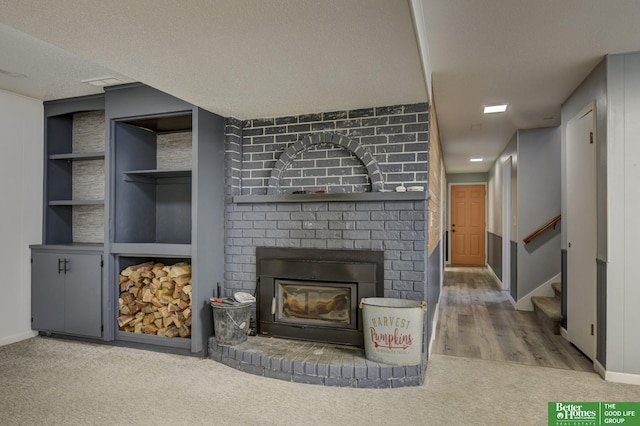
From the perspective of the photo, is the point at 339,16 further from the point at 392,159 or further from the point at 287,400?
the point at 287,400

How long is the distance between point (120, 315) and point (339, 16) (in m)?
3.09

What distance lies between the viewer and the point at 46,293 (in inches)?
141

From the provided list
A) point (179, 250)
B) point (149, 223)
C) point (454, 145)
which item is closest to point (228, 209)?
point (179, 250)

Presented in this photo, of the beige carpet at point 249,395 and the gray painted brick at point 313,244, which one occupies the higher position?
the gray painted brick at point 313,244

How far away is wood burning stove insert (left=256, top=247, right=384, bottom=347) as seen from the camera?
300 centimetres

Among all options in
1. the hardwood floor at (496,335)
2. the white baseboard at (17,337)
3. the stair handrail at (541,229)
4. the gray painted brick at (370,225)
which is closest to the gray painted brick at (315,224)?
the gray painted brick at (370,225)

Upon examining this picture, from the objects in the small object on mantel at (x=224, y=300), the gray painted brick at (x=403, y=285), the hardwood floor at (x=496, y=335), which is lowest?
the hardwood floor at (x=496, y=335)

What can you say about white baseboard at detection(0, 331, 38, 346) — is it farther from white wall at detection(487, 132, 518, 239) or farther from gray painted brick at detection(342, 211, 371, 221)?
white wall at detection(487, 132, 518, 239)

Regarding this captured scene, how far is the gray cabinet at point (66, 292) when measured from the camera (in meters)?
3.39

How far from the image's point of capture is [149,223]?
370 centimetres

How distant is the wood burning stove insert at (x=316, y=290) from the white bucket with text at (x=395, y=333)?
1.07ft

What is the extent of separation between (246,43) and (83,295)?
9.13 feet

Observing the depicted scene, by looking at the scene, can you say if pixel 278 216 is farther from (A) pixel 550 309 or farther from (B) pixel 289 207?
(A) pixel 550 309

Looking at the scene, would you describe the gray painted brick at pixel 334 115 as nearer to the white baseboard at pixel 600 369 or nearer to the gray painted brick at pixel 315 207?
the gray painted brick at pixel 315 207
